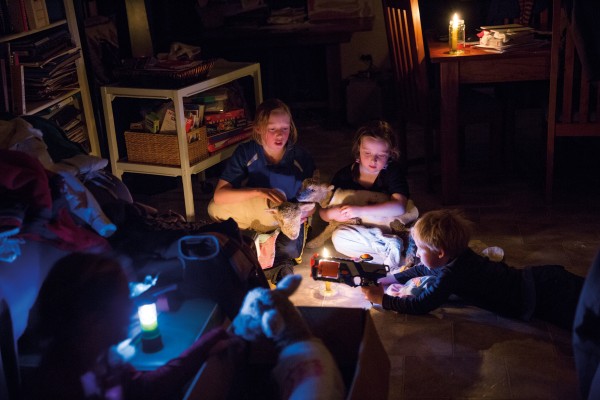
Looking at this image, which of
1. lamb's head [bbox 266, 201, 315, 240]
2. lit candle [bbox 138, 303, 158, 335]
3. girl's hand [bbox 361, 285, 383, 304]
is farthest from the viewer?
lamb's head [bbox 266, 201, 315, 240]

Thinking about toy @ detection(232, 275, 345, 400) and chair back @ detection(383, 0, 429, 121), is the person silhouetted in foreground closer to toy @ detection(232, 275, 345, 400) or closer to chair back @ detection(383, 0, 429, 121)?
toy @ detection(232, 275, 345, 400)

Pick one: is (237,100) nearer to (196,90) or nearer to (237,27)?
(196,90)

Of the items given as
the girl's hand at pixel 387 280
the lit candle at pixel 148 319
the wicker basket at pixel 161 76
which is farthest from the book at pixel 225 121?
the lit candle at pixel 148 319

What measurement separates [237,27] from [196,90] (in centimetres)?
201

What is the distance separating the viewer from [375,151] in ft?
9.58

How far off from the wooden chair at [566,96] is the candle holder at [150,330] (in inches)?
86.8

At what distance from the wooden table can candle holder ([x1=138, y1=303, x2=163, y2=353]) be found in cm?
199

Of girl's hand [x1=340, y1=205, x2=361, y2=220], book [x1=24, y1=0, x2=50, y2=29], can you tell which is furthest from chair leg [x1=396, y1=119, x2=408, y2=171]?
book [x1=24, y1=0, x2=50, y2=29]

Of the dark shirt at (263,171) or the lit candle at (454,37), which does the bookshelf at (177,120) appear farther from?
the lit candle at (454,37)

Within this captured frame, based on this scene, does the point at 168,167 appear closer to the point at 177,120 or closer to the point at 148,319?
the point at 177,120

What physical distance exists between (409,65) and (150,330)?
227 centimetres

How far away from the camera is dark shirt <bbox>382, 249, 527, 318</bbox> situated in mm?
2420

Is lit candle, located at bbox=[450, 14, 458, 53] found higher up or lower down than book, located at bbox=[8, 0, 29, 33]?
lower down

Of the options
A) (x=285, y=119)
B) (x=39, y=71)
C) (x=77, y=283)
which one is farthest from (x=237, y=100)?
(x=77, y=283)
